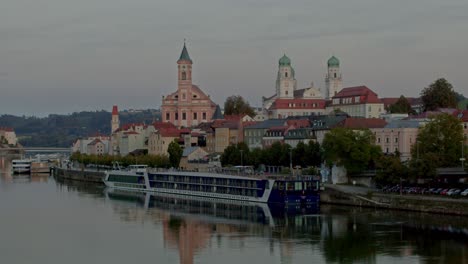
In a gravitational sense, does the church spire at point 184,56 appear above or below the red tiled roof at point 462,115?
above

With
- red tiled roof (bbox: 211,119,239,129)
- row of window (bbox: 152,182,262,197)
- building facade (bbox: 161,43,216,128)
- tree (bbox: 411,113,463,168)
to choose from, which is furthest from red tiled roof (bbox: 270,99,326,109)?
tree (bbox: 411,113,463,168)

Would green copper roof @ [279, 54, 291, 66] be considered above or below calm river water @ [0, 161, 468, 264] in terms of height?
above

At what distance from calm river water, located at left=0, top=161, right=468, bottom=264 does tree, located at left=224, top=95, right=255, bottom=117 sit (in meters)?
47.3

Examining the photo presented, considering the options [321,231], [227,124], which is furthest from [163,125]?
[321,231]

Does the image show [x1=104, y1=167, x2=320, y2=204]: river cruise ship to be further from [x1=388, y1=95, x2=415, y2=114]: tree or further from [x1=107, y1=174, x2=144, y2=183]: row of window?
[x1=388, y1=95, x2=415, y2=114]: tree

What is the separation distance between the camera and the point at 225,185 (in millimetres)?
57094

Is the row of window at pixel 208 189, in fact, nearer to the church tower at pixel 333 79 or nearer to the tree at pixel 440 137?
the tree at pixel 440 137

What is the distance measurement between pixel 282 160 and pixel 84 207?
47.7ft

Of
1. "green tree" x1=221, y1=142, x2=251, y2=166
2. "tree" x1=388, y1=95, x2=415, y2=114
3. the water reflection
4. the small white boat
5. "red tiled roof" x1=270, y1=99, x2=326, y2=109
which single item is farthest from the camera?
the small white boat

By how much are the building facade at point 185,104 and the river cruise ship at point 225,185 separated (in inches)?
1131

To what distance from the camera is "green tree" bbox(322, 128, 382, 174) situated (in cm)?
5253

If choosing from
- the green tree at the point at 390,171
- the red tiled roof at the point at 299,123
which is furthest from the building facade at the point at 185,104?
the green tree at the point at 390,171

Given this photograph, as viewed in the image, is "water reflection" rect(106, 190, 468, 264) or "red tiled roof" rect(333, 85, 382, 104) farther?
"red tiled roof" rect(333, 85, 382, 104)

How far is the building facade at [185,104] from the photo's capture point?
102 m
